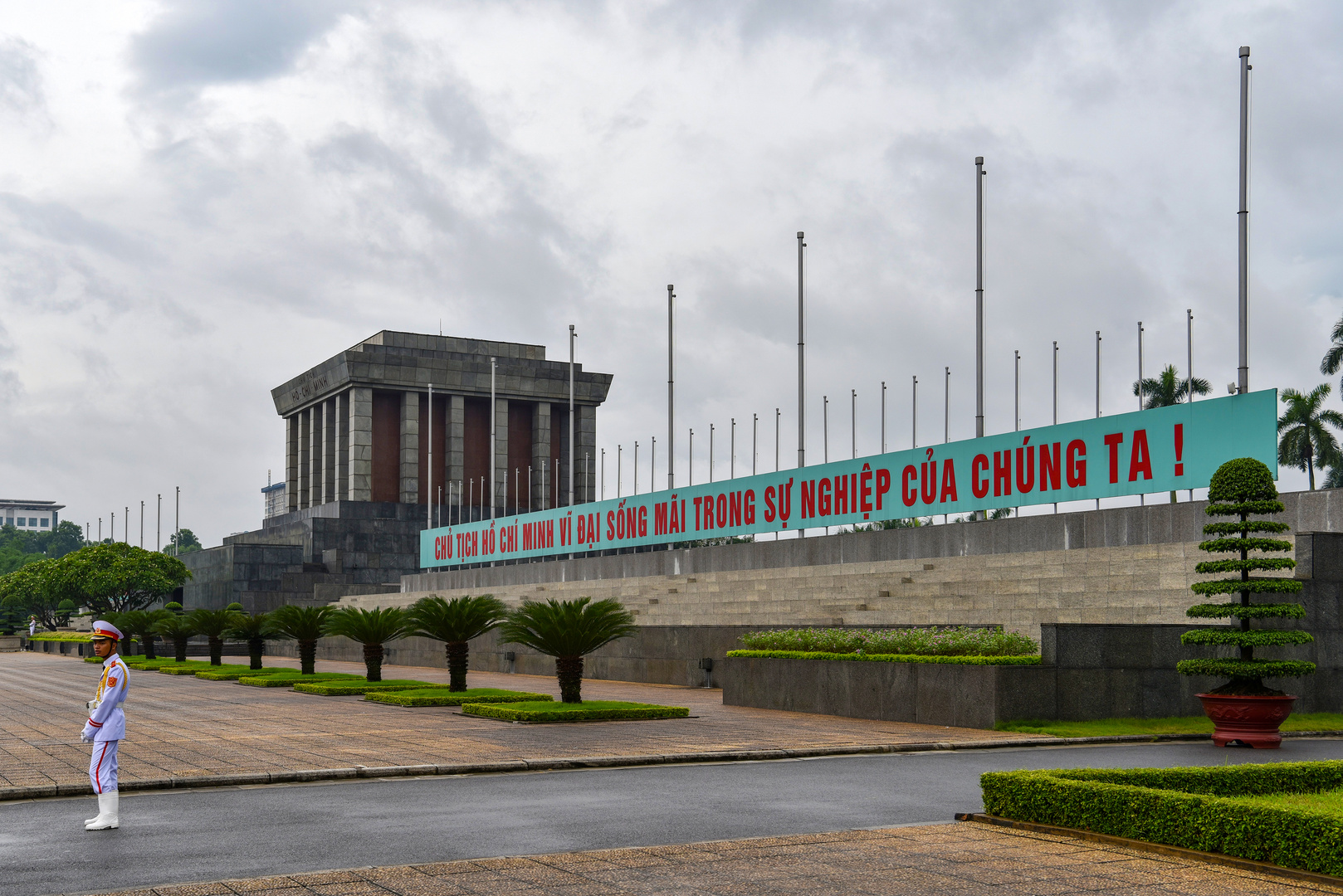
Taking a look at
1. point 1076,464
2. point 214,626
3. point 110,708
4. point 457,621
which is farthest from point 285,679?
point 110,708

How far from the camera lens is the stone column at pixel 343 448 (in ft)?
300

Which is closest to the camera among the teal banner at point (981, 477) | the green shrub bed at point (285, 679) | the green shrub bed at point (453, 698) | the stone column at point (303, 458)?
the teal banner at point (981, 477)

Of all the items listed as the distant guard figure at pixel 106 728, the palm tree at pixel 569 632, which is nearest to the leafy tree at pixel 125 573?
the palm tree at pixel 569 632

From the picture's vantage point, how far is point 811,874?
9391 mm

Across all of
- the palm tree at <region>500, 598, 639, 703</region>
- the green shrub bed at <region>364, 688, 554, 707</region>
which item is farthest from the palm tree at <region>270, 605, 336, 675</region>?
the palm tree at <region>500, 598, 639, 703</region>

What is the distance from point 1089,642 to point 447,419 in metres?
75.9

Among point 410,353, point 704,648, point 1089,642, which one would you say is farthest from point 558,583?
point 410,353

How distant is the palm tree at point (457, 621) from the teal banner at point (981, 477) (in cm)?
935

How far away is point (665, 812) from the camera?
12.6 meters

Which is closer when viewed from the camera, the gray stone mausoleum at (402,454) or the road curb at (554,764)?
the road curb at (554,764)

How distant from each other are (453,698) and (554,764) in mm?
11544

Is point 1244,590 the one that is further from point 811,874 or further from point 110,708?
point 110,708

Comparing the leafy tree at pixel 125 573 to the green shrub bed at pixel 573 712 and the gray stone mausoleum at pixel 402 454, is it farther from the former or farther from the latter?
the green shrub bed at pixel 573 712

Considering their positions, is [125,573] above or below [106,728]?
below
